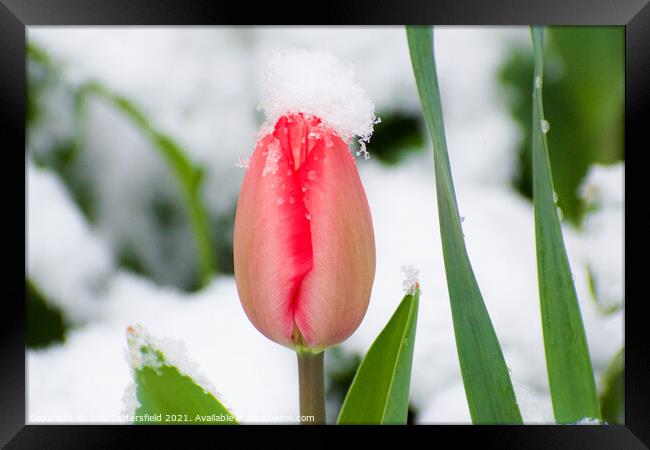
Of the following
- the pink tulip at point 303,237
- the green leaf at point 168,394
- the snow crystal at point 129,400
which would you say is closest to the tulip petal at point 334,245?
the pink tulip at point 303,237

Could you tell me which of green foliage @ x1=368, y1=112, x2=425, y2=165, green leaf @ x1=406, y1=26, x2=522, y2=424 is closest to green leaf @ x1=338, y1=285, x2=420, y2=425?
green leaf @ x1=406, y1=26, x2=522, y2=424

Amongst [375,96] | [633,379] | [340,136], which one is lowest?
[633,379]

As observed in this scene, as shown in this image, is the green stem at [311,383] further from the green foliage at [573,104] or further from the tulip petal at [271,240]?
the green foliage at [573,104]

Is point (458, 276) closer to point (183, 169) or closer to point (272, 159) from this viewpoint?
point (272, 159)

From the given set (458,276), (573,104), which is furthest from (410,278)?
(573,104)

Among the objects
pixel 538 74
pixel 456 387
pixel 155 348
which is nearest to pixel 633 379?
pixel 456 387

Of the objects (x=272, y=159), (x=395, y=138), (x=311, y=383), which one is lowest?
(x=311, y=383)

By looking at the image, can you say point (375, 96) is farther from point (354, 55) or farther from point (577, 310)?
point (577, 310)
